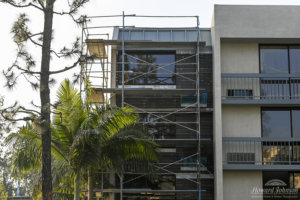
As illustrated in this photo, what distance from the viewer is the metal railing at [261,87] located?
20.2 meters

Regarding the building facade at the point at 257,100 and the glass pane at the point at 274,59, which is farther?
the glass pane at the point at 274,59

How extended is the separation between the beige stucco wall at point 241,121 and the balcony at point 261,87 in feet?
1.46

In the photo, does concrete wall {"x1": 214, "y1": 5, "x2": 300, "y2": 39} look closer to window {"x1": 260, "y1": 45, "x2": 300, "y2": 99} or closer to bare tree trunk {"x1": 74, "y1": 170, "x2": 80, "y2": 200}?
window {"x1": 260, "y1": 45, "x2": 300, "y2": 99}

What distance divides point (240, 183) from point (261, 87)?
4.33 meters

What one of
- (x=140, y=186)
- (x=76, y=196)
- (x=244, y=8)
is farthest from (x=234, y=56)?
(x=76, y=196)

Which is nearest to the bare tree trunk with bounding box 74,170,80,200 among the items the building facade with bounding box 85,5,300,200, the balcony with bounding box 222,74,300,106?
the building facade with bounding box 85,5,300,200

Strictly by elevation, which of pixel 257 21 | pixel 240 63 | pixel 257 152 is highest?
pixel 257 21

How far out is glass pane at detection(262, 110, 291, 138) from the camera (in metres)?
20.0

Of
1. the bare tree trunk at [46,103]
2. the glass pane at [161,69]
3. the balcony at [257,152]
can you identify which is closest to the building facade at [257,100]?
the balcony at [257,152]

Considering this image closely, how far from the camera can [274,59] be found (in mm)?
20781

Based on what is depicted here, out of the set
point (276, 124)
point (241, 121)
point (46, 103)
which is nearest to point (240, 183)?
point (241, 121)

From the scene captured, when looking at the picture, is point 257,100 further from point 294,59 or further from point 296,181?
point 296,181

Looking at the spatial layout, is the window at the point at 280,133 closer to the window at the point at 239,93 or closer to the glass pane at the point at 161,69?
the window at the point at 239,93

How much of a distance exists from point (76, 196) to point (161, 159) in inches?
208
